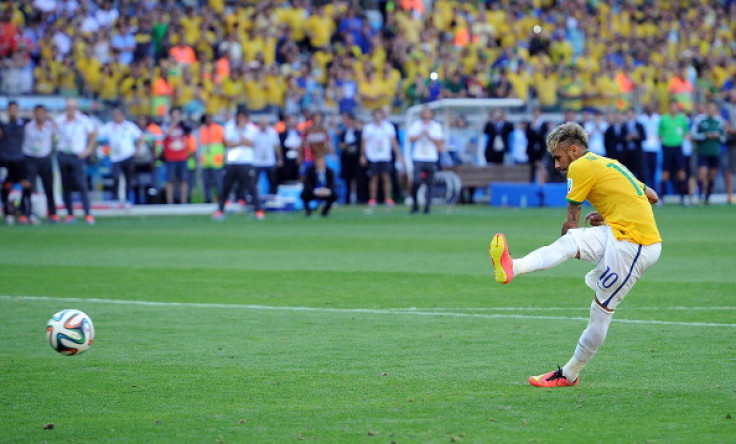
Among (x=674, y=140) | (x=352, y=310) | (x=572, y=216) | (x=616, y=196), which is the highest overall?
(x=674, y=140)

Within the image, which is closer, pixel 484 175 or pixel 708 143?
pixel 708 143

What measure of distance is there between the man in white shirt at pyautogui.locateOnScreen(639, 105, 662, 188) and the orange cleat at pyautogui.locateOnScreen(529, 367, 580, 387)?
24.3 metres

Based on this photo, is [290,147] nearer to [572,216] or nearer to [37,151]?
[37,151]

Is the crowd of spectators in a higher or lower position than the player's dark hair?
higher

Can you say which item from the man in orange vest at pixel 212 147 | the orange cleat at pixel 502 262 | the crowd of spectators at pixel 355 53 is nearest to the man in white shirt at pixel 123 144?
the man in orange vest at pixel 212 147

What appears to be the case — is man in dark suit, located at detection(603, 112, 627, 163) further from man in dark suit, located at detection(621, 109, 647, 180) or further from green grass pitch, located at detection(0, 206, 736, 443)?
green grass pitch, located at detection(0, 206, 736, 443)

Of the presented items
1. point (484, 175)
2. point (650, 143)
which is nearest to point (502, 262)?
point (484, 175)

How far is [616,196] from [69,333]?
368 centimetres

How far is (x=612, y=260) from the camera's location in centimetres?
763

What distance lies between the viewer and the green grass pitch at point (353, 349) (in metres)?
6.74

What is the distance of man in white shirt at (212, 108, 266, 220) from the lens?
86.4 ft

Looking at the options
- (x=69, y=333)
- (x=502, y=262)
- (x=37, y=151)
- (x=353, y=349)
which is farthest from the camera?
(x=37, y=151)

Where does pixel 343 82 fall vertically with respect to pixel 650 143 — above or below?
above

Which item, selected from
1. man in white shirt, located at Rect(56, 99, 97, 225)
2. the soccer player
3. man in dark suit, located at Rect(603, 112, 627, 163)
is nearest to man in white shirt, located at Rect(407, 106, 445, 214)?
man in dark suit, located at Rect(603, 112, 627, 163)
